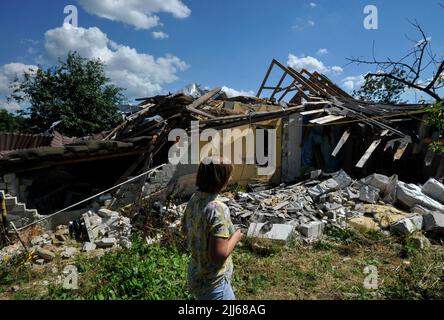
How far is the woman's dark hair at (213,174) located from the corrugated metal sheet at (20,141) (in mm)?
8933

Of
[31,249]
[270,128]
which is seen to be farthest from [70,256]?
[270,128]

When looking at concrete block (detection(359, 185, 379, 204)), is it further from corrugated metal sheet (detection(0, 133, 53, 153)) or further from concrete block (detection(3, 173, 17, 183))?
corrugated metal sheet (detection(0, 133, 53, 153))

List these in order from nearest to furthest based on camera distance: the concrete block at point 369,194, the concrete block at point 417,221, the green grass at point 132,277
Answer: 1. the green grass at point 132,277
2. the concrete block at point 417,221
3. the concrete block at point 369,194

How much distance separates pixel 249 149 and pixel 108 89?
524 inches

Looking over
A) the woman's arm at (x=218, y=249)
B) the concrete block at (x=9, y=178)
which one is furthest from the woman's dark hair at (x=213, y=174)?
the concrete block at (x=9, y=178)

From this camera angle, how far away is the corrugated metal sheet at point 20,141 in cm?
938

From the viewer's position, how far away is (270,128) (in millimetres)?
10148

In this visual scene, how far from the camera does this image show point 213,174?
7.23 ft

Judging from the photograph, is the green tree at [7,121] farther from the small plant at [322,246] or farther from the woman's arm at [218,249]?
the woman's arm at [218,249]

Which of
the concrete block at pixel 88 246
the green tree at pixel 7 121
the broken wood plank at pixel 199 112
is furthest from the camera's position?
the green tree at pixel 7 121

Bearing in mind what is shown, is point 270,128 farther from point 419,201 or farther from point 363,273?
point 363,273

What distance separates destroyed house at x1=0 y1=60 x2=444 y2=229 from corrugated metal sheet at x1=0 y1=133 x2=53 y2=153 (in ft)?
0.53

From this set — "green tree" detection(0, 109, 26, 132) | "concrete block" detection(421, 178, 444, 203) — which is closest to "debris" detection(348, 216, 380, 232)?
"concrete block" detection(421, 178, 444, 203)

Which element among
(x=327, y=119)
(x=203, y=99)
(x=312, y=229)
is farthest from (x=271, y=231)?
(x=327, y=119)
